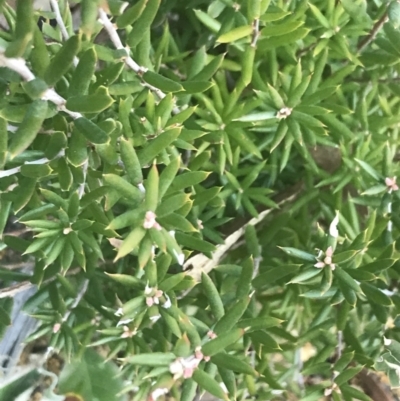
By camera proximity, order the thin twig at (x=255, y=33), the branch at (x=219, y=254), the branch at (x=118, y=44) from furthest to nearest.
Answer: the branch at (x=219, y=254) → the thin twig at (x=255, y=33) → the branch at (x=118, y=44)

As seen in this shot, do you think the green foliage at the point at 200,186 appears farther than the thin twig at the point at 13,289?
No

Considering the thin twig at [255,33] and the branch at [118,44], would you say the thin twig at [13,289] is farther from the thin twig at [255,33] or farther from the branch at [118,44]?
the thin twig at [255,33]

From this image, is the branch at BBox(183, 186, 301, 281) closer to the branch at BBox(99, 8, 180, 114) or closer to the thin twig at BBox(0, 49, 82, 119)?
the branch at BBox(99, 8, 180, 114)

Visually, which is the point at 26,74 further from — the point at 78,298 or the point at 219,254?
the point at 219,254

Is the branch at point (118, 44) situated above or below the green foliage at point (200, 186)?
above

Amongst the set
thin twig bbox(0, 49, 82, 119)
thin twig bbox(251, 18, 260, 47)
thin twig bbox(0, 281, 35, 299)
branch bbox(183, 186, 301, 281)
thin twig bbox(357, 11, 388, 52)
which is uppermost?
thin twig bbox(0, 49, 82, 119)

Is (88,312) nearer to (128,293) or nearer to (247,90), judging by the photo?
(128,293)

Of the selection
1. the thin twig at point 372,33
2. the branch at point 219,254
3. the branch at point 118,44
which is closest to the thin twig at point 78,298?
the branch at point 219,254

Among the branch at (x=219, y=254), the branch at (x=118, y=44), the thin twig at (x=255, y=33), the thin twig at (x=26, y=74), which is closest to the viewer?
the thin twig at (x=26, y=74)

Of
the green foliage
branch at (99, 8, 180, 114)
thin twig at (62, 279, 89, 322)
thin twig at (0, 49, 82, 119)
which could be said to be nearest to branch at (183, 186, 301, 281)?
the green foliage
